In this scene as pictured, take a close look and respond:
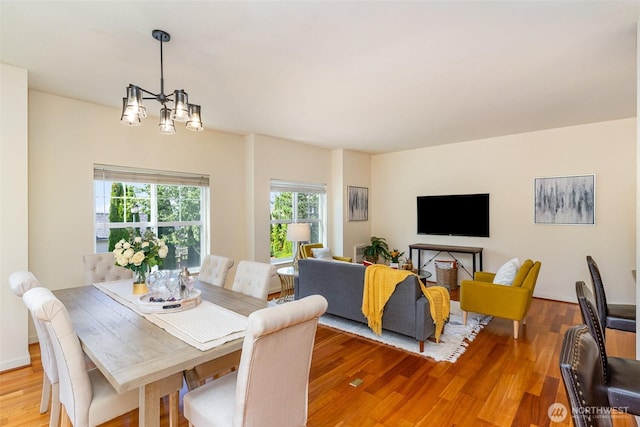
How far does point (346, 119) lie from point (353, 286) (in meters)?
2.16

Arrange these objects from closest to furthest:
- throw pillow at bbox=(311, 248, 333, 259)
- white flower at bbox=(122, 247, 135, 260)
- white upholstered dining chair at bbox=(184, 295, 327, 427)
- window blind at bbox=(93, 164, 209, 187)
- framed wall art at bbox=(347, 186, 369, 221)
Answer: white upholstered dining chair at bbox=(184, 295, 327, 427) < white flower at bbox=(122, 247, 135, 260) < window blind at bbox=(93, 164, 209, 187) < throw pillow at bbox=(311, 248, 333, 259) < framed wall art at bbox=(347, 186, 369, 221)

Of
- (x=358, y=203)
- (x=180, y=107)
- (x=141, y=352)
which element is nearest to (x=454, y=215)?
(x=358, y=203)

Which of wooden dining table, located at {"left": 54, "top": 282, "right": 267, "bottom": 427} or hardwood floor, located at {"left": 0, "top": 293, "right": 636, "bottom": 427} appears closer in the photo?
wooden dining table, located at {"left": 54, "top": 282, "right": 267, "bottom": 427}

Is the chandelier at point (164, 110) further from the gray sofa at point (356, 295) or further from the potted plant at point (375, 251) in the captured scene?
the potted plant at point (375, 251)

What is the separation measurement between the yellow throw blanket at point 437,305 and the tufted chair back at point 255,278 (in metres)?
1.52

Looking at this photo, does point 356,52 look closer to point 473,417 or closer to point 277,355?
point 277,355

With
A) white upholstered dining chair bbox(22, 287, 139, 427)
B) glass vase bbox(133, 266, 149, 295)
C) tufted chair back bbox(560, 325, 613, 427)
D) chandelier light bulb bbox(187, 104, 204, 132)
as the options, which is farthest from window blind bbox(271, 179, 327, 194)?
tufted chair back bbox(560, 325, 613, 427)

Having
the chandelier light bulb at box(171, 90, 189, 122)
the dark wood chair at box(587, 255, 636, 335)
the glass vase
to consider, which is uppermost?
the chandelier light bulb at box(171, 90, 189, 122)

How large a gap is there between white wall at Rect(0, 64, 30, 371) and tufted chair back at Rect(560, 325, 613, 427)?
380 cm

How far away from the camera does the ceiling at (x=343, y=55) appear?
1852 millimetres

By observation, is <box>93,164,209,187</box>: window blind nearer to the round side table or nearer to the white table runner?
the round side table

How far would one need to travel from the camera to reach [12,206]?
2674 mm

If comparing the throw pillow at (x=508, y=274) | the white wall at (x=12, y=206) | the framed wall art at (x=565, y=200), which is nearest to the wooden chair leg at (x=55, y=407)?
the white wall at (x=12, y=206)

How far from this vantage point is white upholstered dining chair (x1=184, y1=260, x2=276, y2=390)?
6.22ft
